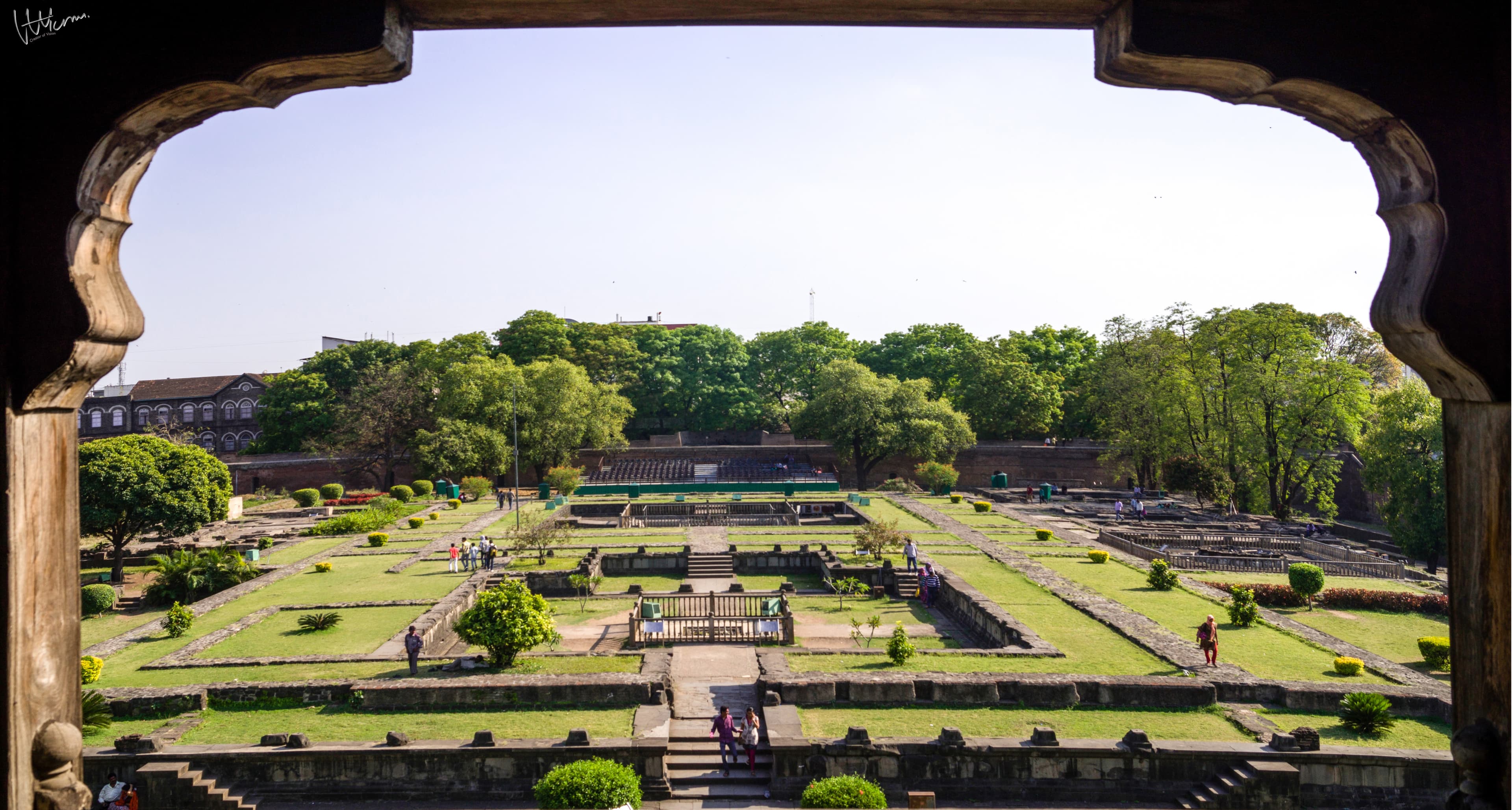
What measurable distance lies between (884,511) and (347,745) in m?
23.5

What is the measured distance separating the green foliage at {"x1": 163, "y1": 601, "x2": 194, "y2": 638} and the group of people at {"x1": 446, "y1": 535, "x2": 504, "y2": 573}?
20.4 ft

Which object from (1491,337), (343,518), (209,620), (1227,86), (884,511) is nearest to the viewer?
(1491,337)

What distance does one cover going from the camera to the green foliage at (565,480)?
121ft

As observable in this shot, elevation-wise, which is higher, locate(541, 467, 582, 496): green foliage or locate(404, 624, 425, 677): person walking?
locate(541, 467, 582, 496): green foliage

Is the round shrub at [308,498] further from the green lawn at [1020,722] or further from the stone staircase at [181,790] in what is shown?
the green lawn at [1020,722]

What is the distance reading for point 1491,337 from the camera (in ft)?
7.76

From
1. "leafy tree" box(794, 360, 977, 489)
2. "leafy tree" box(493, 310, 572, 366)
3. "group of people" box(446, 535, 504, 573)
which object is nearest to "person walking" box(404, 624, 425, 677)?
"group of people" box(446, 535, 504, 573)

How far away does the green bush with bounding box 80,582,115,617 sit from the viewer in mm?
18125

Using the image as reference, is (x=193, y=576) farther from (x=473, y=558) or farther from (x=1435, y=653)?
(x=1435, y=653)

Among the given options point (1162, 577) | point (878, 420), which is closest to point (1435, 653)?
point (1162, 577)

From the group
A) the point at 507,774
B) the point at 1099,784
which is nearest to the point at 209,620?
the point at 507,774

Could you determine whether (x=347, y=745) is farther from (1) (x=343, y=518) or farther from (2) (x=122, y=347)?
(1) (x=343, y=518)

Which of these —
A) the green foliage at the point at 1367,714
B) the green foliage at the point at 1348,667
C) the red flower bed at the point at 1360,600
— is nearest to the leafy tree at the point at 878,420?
the red flower bed at the point at 1360,600

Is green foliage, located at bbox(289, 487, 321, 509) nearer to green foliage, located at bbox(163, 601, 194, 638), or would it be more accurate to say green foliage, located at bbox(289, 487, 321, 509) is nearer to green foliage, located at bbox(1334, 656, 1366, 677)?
green foliage, located at bbox(163, 601, 194, 638)
